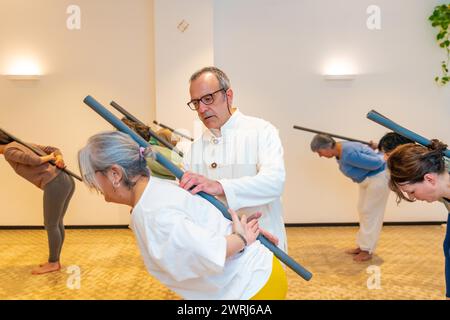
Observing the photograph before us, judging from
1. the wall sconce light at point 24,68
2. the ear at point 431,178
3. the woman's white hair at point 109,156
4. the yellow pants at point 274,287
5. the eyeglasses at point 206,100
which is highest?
the wall sconce light at point 24,68

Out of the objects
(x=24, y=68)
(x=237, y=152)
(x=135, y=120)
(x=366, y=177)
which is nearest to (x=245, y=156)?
(x=237, y=152)

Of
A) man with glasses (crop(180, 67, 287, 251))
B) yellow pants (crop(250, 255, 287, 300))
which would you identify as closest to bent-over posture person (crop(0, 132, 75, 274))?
man with glasses (crop(180, 67, 287, 251))

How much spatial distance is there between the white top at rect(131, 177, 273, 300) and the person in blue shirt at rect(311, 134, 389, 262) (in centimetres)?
260

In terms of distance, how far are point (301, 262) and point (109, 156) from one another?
116 inches

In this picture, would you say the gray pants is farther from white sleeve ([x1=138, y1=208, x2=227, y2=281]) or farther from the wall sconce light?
white sleeve ([x1=138, y1=208, x2=227, y2=281])

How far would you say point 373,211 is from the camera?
3.93 m

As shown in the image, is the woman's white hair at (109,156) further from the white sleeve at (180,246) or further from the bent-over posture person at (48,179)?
the bent-over posture person at (48,179)

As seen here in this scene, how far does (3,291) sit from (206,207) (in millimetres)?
2539

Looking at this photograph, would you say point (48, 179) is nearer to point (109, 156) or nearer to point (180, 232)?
point (109, 156)

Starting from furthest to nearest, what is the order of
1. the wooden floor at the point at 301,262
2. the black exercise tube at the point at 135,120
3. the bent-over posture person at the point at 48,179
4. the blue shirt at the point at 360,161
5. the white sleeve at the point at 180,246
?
the blue shirt at the point at 360,161, the bent-over posture person at the point at 48,179, the wooden floor at the point at 301,262, the black exercise tube at the point at 135,120, the white sleeve at the point at 180,246

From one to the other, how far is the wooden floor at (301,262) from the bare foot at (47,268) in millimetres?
65

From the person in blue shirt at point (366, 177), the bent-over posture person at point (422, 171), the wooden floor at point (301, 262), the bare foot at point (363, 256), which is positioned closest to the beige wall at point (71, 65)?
the wooden floor at point (301, 262)

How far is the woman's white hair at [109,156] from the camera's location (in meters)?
1.22
